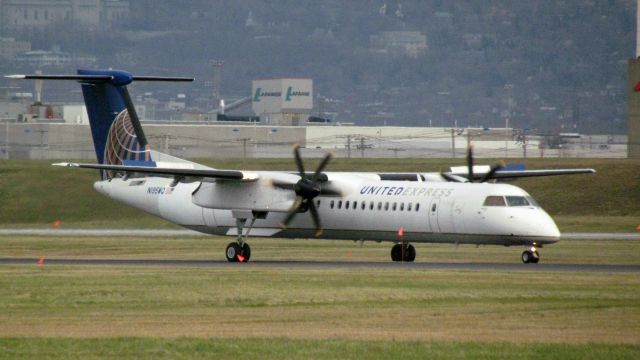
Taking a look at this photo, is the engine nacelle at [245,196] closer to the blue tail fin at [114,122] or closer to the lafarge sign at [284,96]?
the blue tail fin at [114,122]

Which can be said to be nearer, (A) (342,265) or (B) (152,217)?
(A) (342,265)

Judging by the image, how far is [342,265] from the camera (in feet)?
126

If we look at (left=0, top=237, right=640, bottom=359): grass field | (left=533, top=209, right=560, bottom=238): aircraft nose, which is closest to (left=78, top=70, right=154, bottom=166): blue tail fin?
(left=0, top=237, right=640, bottom=359): grass field

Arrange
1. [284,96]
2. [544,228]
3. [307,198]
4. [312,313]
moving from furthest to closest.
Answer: [284,96]
[307,198]
[544,228]
[312,313]

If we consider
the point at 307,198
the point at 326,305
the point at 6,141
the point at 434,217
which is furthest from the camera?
the point at 6,141

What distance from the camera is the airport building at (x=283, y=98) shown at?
17562 centimetres

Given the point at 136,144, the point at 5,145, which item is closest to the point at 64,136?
the point at 5,145

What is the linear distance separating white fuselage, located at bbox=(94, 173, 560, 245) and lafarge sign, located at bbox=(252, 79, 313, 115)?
130684mm

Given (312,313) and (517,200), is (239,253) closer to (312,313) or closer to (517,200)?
(517,200)

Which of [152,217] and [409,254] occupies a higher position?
[152,217]

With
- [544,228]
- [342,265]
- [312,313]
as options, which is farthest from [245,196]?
[312,313]

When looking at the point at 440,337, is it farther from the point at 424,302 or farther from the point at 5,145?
the point at 5,145

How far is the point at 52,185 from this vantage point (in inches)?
3169

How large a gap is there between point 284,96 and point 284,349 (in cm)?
15786
